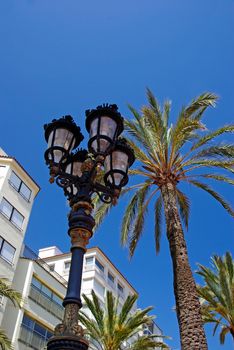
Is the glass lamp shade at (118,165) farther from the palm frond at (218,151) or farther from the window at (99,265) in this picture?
the window at (99,265)

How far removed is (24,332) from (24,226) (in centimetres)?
802

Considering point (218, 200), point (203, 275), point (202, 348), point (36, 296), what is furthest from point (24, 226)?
point (202, 348)

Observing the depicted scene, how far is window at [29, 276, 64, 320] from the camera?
30.8 meters

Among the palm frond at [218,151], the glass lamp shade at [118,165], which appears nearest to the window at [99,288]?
the palm frond at [218,151]

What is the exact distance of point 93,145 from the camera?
218 inches

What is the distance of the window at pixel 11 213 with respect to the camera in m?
29.6

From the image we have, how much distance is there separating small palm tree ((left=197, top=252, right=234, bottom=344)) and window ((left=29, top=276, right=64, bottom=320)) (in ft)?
41.6

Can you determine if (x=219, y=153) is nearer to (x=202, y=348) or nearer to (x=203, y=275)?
(x=202, y=348)

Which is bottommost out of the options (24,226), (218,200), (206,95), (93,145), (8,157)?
(93,145)

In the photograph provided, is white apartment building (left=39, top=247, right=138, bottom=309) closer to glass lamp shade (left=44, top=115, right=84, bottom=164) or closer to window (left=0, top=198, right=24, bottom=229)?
window (left=0, top=198, right=24, bottom=229)

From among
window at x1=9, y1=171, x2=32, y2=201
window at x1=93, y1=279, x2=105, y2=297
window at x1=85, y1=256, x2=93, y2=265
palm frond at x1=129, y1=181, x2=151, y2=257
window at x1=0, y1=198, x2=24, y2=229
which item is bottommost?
palm frond at x1=129, y1=181, x2=151, y2=257

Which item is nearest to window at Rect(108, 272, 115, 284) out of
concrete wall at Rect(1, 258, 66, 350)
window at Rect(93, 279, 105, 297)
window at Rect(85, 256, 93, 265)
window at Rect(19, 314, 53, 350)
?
window at Rect(93, 279, 105, 297)

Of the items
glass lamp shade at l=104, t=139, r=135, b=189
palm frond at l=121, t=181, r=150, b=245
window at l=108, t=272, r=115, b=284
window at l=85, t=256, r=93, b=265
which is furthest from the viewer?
window at l=108, t=272, r=115, b=284

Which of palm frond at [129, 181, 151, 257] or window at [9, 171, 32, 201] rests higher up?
window at [9, 171, 32, 201]
